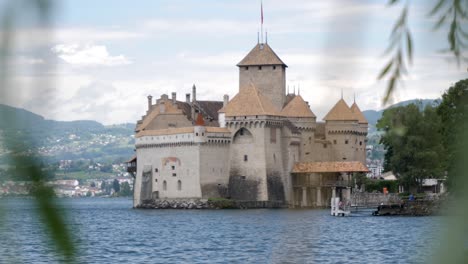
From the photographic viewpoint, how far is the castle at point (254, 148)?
76500mm

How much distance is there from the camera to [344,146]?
85.6m

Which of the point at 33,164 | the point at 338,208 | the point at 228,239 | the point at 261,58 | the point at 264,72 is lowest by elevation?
the point at 33,164

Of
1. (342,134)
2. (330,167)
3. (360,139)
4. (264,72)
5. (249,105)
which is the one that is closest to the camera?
(249,105)

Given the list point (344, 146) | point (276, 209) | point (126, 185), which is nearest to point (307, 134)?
point (344, 146)

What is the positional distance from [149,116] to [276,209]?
16.4 meters

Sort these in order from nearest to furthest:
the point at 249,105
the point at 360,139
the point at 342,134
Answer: the point at 249,105
the point at 342,134
the point at 360,139

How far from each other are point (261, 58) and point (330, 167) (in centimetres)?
1050

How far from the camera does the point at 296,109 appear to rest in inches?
3327

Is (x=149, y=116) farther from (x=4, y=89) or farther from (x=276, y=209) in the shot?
(x=4, y=89)

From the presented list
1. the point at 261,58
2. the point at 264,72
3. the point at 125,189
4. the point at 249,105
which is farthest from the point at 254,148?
the point at 125,189

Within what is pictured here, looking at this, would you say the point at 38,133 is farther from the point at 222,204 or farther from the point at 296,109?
the point at 296,109

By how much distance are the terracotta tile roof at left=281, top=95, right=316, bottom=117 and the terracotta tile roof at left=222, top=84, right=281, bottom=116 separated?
15.6 feet

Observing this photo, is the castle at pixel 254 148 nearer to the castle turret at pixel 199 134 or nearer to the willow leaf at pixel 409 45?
the castle turret at pixel 199 134

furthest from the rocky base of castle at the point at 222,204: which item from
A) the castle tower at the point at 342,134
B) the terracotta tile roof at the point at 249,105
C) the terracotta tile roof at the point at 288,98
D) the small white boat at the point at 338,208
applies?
the terracotta tile roof at the point at 288,98
